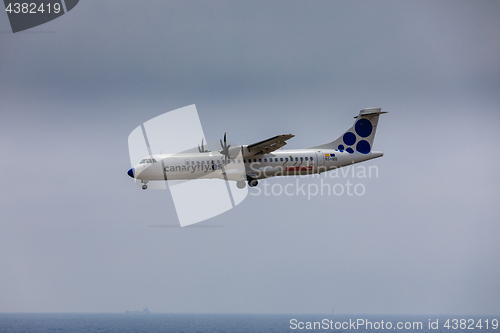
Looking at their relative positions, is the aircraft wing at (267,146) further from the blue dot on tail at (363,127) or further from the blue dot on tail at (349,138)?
the blue dot on tail at (363,127)

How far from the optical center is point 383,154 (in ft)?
129

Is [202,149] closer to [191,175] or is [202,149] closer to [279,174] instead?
[191,175]

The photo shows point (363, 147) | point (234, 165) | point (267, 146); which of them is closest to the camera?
point (267, 146)

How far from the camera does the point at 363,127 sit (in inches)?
1583

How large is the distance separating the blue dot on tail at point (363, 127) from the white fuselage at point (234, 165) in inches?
163

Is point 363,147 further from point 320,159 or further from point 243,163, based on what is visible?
point 243,163

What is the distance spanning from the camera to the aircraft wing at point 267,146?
34075 mm

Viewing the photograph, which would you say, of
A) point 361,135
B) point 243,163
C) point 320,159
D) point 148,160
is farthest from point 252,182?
point 361,135

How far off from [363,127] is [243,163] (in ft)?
39.0

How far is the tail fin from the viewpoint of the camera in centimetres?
3909

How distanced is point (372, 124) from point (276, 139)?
11.0 metres

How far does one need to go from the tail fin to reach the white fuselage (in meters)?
1.88

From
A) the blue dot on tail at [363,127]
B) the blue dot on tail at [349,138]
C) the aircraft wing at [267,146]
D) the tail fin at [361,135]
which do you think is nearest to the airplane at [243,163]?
the aircraft wing at [267,146]

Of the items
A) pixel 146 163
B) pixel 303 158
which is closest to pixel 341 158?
pixel 303 158
